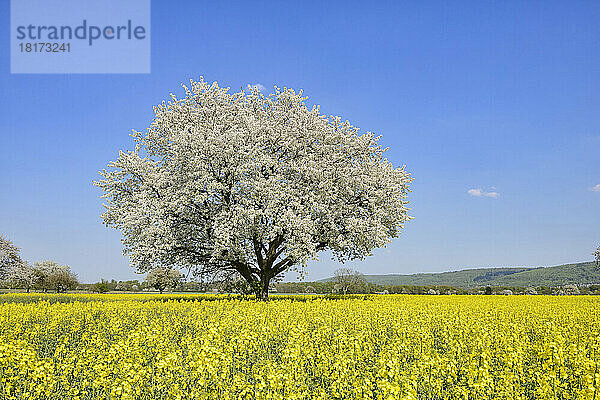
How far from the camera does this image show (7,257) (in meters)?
48.0

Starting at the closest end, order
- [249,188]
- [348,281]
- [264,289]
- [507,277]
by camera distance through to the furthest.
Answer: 1. [249,188]
2. [264,289]
3. [348,281]
4. [507,277]

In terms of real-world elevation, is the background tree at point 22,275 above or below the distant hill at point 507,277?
above

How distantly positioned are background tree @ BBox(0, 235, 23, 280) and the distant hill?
9088 centimetres

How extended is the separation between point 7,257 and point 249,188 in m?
39.1

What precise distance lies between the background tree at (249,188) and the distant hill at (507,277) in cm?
8995

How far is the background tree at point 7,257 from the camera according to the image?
155 feet

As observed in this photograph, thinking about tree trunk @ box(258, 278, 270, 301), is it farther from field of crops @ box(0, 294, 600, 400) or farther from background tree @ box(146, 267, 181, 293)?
background tree @ box(146, 267, 181, 293)

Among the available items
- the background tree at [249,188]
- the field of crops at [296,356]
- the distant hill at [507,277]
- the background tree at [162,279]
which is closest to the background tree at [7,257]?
the background tree at [162,279]

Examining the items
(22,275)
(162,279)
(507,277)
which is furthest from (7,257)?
(507,277)

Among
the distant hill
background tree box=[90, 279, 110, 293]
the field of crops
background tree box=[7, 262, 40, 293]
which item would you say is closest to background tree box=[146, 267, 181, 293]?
background tree box=[90, 279, 110, 293]

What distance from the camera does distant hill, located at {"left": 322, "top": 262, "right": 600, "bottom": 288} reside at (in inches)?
4395

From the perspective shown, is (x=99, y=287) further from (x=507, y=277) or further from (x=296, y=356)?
(x=507, y=277)

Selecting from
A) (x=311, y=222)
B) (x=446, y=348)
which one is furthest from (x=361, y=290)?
(x=446, y=348)

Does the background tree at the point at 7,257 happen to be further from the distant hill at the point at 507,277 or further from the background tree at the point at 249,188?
the distant hill at the point at 507,277
